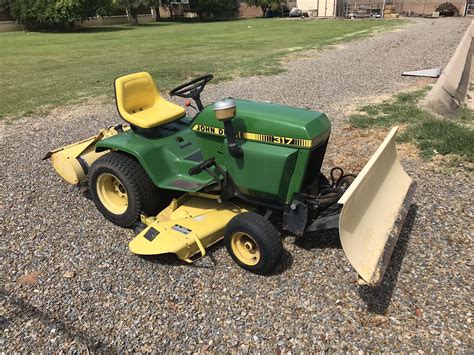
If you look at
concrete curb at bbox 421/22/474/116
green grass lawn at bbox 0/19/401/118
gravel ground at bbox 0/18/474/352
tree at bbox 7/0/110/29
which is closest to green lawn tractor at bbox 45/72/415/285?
gravel ground at bbox 0/18/474/352

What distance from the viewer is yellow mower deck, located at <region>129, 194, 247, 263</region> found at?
130 inches

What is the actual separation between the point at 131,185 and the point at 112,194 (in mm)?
534

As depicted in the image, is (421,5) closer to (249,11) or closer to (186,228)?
(249,11)

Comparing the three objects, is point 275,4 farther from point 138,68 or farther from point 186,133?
point 186,133

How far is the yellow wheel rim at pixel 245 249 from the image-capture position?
127 inches

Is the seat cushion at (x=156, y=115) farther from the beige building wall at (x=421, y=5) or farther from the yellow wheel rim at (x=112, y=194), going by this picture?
the beige building wall at (x=421, y=5)

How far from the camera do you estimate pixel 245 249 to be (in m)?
3.29

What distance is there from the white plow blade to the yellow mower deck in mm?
1127

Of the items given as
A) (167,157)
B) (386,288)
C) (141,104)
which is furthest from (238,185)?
(141,104)

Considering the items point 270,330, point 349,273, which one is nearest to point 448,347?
point 349,273

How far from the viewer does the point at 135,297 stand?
10.0 ft

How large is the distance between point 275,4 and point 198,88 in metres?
53.5

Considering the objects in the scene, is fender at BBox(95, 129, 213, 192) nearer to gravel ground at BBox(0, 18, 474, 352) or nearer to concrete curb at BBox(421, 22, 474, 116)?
gravel ground at BBox(0, 18, 474, 352)

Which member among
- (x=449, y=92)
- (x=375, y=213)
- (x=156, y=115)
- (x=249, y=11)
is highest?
(x=156, y=115)
